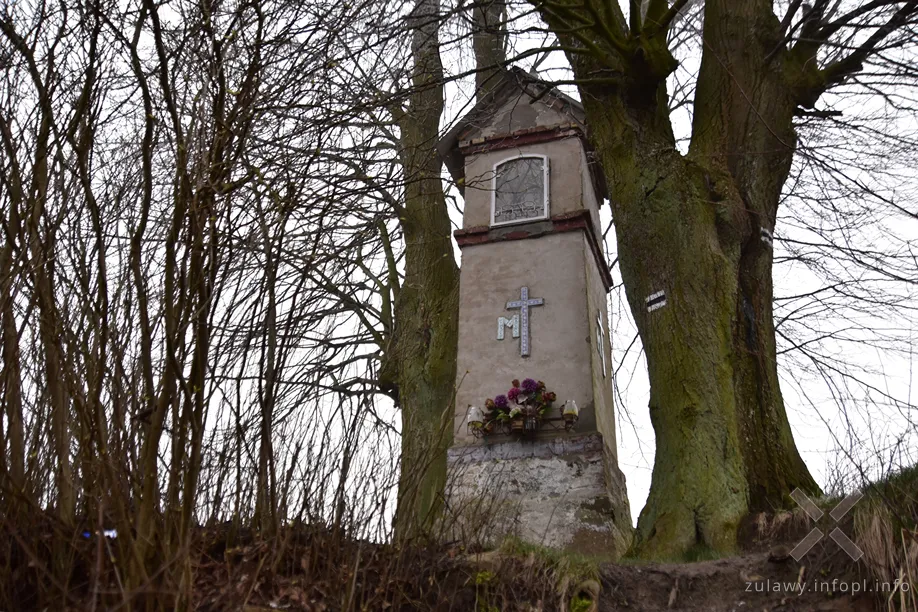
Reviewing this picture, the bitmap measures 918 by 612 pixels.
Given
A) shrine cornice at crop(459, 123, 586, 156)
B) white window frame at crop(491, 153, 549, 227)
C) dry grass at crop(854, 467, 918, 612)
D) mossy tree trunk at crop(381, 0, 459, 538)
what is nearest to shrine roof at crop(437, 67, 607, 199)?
shrine cornice at crop(459, 123, 586, 156)

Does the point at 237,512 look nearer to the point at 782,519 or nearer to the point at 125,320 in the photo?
the point at 125,320

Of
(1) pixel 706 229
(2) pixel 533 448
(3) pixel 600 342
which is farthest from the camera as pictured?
(3) pixel 600 342

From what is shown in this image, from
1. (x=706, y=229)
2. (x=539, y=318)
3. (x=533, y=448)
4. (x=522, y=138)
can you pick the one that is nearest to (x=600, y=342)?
(x=539, y=318)

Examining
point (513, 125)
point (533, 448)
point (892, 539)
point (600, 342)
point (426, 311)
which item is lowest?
point (892, 539)

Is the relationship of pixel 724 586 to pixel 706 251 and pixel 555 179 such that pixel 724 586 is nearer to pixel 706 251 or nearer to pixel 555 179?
pixel 706 251

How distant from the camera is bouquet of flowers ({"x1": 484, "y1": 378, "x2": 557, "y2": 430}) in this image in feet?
28.0

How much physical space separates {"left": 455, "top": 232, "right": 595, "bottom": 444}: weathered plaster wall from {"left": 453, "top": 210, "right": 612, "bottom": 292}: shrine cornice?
7cm

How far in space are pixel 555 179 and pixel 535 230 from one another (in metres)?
0.81

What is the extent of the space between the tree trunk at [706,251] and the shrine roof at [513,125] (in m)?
2.34

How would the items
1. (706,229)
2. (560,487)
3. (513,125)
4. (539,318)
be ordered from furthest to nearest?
(513,125)
(539,318)
(560,487)
(706,229)

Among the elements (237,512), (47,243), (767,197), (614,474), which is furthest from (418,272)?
(47,243)

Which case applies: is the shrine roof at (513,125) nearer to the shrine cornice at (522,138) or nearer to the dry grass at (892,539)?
the shrine cornice at (522,138)

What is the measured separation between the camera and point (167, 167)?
4098mm

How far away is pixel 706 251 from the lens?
6523 mm
